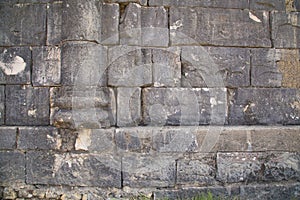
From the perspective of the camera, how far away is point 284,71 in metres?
4.82

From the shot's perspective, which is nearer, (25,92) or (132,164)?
(132,164)

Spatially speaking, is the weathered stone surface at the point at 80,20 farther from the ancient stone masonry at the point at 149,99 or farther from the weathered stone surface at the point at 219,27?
the weathered stone surface at the point at 219,27

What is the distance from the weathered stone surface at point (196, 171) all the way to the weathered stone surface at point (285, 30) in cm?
193

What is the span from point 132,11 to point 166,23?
485mm

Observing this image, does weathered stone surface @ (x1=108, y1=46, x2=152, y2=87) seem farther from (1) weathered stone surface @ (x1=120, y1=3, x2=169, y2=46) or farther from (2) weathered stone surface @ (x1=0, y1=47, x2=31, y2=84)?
(2) weathered stone surface @ (x1=0, y1=47, x2=31, y2=84)

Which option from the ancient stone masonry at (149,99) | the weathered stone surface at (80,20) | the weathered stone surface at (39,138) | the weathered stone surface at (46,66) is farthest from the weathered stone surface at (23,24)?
the weathered stone surface at (39,138)

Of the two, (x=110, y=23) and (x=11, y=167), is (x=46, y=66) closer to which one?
(x=110, y=23)

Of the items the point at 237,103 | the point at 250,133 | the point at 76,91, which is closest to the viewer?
the point at 76,91

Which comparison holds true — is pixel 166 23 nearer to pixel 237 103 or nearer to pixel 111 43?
pixel 111 43

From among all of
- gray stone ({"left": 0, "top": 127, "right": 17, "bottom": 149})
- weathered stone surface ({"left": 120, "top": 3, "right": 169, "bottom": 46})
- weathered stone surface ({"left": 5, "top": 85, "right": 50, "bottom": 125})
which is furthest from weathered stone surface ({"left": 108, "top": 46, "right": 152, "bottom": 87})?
gray stone ({"left": 0, "top": 127, "right": 17, "bottom": 149})

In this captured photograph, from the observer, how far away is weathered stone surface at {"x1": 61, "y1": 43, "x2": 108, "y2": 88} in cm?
418

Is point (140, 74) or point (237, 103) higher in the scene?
point (140, 74)

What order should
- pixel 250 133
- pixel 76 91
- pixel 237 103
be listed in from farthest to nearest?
pixel 237 103
pixel 250 133
pixel 76 91

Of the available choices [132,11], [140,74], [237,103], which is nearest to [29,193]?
[140,74]
